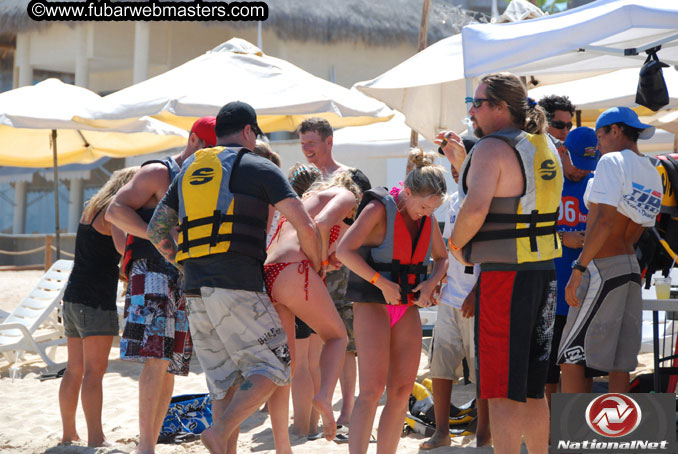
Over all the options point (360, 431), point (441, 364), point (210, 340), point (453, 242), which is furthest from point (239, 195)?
point (441, 364)

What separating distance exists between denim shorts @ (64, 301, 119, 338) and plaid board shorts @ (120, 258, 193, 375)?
617mm

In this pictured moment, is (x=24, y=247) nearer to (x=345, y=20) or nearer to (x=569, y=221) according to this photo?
(x=345, y=20)

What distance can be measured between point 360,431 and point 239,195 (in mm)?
1202

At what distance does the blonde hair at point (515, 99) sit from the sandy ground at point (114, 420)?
75.7 inches

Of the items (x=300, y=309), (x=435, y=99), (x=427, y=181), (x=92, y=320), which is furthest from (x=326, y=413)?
(x=435, y=99)

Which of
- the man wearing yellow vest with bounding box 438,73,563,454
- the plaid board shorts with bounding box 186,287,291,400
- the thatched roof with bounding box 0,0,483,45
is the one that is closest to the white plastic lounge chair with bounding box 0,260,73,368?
the plaid board shorts with bounding box 186,287,291,400

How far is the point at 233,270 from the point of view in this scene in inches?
133

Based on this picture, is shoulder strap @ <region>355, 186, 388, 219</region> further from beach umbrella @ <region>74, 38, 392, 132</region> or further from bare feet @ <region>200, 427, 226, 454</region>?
beach umbrella @ <region>74, 38, 392, 132</region>

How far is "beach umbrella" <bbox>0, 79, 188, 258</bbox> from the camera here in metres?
8.16

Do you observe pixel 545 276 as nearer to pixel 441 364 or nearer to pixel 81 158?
pixel 441 364

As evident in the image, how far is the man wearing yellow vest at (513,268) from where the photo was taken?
3.18 meters

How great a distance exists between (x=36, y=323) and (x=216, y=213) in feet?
16.7

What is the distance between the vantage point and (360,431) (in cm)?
359

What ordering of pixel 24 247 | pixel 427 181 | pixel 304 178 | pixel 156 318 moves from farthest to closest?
1. pixel 24 247
2. pixel 304 178
3. pixel 156 318
4. pixel 427 181
